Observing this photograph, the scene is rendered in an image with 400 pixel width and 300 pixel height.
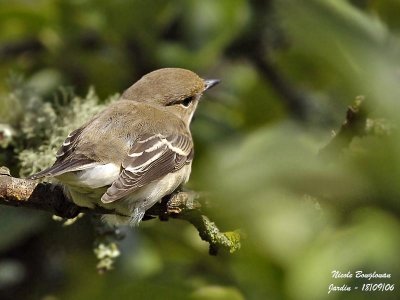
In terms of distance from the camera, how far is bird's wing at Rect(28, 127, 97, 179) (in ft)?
9.90

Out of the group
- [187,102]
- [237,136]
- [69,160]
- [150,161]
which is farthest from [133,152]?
[187,102]

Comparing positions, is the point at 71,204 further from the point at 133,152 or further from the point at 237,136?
the point at 237,136

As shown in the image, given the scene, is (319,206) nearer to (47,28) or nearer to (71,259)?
(71,259)

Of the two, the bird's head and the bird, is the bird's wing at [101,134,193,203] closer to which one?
the bird

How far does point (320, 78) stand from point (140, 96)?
3.58 feet

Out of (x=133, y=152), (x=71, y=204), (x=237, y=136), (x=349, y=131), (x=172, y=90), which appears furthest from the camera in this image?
(x=172, y=90)

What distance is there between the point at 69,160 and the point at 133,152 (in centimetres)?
43

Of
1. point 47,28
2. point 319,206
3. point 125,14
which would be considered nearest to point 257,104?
point 125,14

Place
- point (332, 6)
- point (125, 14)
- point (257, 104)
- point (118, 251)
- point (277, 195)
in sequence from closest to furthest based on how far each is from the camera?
1. point (277, 195)
2. point (332, 6)
3. point (118, 251)
4. point (125, 14)
5. point (257, 104)

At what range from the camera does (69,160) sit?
3203 mm

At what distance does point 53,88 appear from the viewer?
4.39 metres

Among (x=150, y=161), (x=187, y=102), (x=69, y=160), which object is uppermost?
(x=69, y=160)

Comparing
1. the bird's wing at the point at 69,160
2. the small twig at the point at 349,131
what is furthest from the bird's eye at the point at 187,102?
the small twig at the point at 349,131

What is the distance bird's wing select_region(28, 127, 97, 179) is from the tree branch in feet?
0.32
